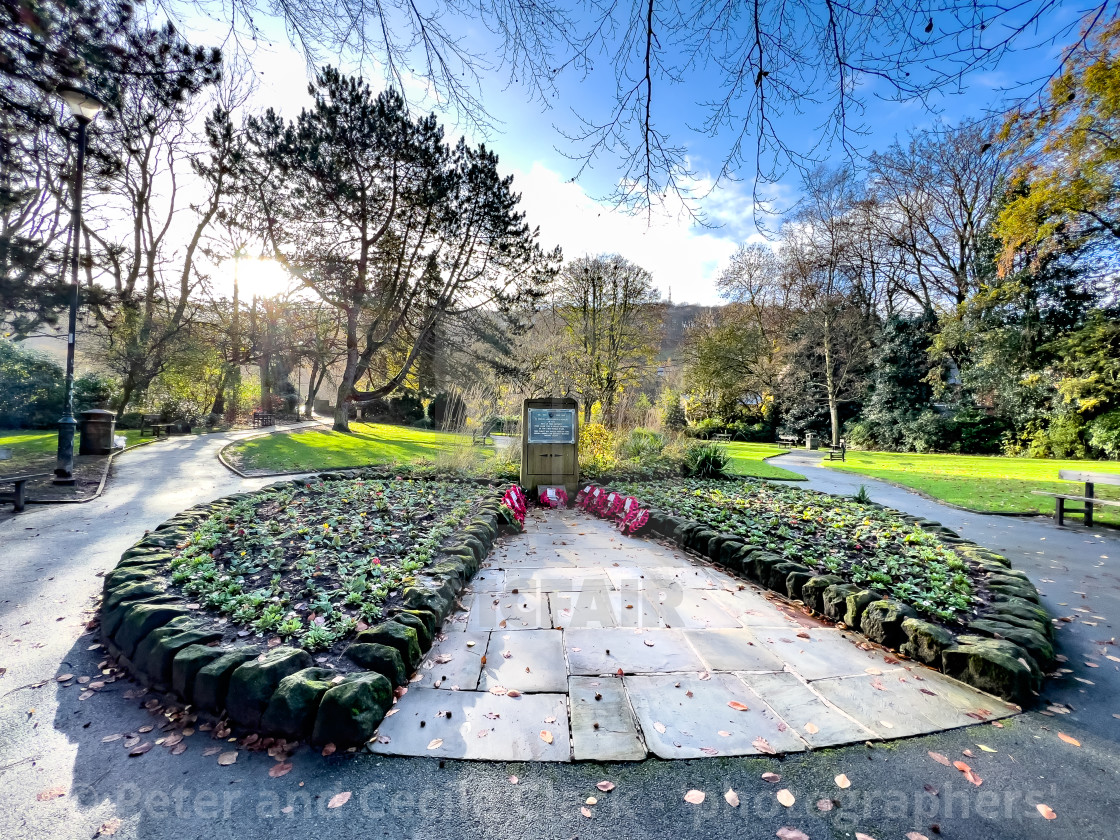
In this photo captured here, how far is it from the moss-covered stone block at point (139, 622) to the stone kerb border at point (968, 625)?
4.23 meters

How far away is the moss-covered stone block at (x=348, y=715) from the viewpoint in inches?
80.6

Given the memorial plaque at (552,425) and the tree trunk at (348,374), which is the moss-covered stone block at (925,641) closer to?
the memorial plaque at (552,425)

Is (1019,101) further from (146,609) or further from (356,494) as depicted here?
(356,494)

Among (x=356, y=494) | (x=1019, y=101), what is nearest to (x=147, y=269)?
(x=356, y=494)

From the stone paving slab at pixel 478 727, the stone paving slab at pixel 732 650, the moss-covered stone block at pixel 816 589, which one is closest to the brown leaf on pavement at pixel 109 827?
the stone paving slab at pixel 478 727

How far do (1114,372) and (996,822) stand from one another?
19.3 metres

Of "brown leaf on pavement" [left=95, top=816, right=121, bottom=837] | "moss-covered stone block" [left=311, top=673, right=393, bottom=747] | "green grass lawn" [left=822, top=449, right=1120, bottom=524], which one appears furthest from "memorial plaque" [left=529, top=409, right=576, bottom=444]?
"green grass lawn" [left=822, top=449, right=1120, bottom=524]

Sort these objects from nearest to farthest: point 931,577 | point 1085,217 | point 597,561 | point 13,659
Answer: point 13,659
point 931,577
point 597,561
point 1085,217

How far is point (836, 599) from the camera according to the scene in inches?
135

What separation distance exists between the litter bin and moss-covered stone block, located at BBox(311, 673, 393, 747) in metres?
12.4

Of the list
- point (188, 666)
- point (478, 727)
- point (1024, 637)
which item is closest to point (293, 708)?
point (188, 666)

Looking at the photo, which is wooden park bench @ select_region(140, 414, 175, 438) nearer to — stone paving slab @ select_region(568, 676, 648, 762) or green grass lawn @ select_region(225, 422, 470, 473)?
green grass lawn @ select_region(225, 422, 470, 473)

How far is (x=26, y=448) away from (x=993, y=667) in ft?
51.2

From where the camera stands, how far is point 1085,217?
13.3 m
